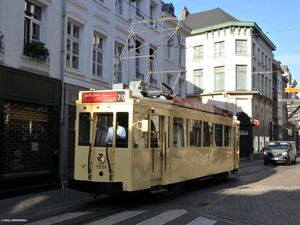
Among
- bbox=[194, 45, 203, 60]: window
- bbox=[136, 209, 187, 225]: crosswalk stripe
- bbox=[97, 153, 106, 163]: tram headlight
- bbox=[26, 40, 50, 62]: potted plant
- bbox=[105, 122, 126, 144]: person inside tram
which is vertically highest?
bbox=[194, 45, 203, 60]: window

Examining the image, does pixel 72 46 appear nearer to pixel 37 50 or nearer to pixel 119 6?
pixel 37 50

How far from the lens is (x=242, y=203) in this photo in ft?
32.2

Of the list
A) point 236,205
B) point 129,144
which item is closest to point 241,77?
point 236,205

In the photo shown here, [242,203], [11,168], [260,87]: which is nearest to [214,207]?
[242,203]

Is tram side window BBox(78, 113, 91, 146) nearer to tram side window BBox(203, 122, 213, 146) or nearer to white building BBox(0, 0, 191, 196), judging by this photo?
white building BBox(0, 0, 191, 196)

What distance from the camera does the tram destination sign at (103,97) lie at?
9227 millimetres

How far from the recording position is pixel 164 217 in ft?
26.6

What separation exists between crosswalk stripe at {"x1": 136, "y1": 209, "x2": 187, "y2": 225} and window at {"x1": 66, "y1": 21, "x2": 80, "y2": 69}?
24.3 feet

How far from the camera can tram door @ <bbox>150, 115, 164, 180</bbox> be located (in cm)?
980

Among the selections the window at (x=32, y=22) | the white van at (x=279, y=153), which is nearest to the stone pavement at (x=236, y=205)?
the window at (x=32, y=22)

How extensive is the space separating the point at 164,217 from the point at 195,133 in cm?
458

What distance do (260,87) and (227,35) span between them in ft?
24.1

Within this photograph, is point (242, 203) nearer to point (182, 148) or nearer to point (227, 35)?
point (182, 148)

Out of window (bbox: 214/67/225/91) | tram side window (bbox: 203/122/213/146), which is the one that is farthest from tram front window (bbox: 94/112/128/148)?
window (bbox: 214/67/225/91)
